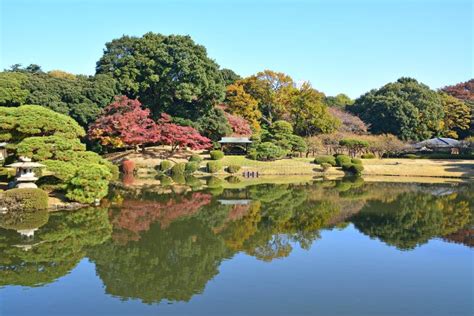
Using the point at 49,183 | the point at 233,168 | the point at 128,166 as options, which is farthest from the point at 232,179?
the point at 49,183

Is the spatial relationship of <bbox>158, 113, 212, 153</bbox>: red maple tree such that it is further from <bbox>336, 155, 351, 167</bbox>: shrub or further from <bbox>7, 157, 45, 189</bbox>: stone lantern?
<bbox>7, 157, 45, 189</bbox>: stone lantern

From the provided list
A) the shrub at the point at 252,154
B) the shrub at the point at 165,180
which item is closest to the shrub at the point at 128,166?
the shrub at the point at 165,180

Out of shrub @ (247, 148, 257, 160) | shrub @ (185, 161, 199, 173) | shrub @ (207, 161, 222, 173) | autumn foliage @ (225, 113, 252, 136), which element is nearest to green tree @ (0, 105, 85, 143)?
shrub @ (185, 161, 199, 173)

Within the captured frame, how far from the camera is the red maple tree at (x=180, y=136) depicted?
111ft

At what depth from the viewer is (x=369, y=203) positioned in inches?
780

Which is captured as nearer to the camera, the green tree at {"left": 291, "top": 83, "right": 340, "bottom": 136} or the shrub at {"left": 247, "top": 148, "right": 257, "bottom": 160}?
the shrub at {"left": 247, "top": 148, "right": 257, "bottom": 160}

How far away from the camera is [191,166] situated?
31.1 meters

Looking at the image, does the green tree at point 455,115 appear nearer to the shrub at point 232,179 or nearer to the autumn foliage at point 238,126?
the autumn foliage at point 238,126

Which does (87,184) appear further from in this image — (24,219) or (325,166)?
(325,166)

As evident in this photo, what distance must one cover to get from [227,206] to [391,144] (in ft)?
77.2

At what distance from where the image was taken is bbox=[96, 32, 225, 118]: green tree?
117ft

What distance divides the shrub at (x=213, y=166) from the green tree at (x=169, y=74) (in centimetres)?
680

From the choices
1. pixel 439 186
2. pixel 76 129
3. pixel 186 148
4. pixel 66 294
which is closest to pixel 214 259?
pixel 66 294

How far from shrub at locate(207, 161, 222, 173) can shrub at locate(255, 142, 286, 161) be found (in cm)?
390
